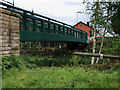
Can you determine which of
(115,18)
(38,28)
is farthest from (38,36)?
(115,18)

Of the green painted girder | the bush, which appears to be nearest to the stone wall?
the bush

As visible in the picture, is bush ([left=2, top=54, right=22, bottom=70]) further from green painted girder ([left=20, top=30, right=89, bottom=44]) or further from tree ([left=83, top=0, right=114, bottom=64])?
tree ([left=83, top=0, right=114, bottom=64])

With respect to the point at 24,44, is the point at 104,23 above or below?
above

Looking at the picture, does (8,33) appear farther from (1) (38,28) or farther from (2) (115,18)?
(2) (115,18)

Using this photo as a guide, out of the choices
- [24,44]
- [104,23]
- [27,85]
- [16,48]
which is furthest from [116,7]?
[24,44]

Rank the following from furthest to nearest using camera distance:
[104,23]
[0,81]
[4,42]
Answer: [104,23] → [4,42] → [0,81]

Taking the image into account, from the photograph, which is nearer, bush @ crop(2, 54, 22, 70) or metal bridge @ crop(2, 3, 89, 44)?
bush @ crop(2, 54, 22, 70)

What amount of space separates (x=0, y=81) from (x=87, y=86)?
280 centimetres

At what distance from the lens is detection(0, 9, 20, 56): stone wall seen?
21.8ft

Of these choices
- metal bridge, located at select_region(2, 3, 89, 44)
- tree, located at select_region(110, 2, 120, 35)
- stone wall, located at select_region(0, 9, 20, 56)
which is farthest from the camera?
tree, located at select_region(110, 2, 120, 35)

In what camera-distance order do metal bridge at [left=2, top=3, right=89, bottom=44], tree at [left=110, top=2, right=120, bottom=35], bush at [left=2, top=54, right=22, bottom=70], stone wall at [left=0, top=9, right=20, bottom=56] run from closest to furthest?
bush at [left=2, top=54, right=22, bottom=70], stone wall at [left=0, top=9, right=20, bottom=56], metal bridge at [left=2, top=3, right=89, bottom=44], tree at [left=110, top=2, right=120, bottom=35]

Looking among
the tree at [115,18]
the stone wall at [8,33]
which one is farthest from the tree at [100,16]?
the stone wall at [8,33]

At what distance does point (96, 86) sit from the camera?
4074mm

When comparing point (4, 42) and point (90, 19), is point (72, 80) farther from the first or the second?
point (90, 19)
